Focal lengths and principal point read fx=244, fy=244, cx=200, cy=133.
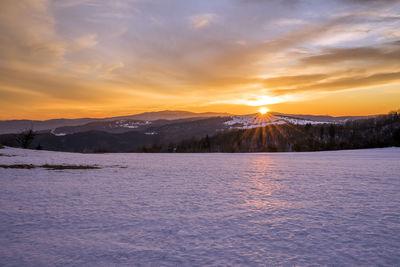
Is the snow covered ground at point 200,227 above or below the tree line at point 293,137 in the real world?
below

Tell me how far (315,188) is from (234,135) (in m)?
137

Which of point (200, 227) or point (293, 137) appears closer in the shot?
point (200, 227)

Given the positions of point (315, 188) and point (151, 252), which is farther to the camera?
point (315, 188)

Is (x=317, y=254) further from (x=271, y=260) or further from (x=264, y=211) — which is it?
(x=264, y=211)

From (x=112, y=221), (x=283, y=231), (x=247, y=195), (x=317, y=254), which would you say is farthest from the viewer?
(x=247, y=195)

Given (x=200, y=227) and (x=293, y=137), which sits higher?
(x=293, y=137)

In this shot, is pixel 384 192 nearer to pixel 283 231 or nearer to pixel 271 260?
pixel 283 231

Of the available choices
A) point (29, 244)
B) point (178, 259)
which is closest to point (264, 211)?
point (178, 259)

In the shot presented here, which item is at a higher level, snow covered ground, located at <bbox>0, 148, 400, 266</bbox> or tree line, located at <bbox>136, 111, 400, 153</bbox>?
tree line, located at <bbox>136, 111, 400, 153</bbox>

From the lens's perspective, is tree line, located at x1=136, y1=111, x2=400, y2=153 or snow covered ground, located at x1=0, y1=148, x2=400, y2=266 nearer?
snow covered ground, located at x1=0, y1=148, x2=400, y2=266

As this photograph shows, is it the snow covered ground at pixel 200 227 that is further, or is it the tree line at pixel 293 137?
the tree line at pixel 293 137

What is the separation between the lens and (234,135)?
488 feet

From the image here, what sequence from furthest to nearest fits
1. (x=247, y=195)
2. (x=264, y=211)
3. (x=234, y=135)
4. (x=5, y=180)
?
(x=234, y=135) → (x=5, y=180) → (x=247, y=195) → (x=264, y=211)

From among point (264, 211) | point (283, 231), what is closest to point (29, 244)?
point (283, 231)
